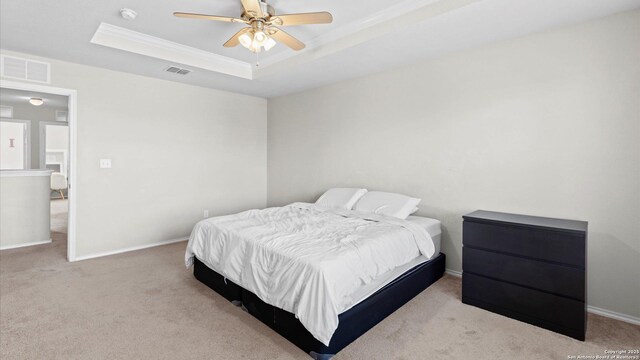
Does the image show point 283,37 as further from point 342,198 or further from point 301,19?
point 342,198

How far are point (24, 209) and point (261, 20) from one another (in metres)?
4.52

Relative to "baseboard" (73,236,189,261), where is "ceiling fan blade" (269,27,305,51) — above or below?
above

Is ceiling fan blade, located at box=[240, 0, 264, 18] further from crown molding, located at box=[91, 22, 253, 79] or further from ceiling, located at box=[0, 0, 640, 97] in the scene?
crown molding, located at box=[91, 22, 253, 79]

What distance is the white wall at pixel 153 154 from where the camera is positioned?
3.83 metres

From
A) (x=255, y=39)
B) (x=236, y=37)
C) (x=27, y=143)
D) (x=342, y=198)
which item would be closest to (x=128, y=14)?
(x=236, y=37)

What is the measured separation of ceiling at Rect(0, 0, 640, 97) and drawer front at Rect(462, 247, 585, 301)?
189cm

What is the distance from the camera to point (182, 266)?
3.55 metres

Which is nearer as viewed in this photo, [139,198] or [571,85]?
[571,85]

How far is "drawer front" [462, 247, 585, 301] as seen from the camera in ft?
7.13

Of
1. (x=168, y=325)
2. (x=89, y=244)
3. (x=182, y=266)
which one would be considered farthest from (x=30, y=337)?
(x=89, y=244)

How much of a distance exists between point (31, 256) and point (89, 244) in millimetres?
744

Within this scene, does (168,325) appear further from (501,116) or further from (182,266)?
(501,116)

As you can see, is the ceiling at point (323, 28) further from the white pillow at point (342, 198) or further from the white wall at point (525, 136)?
the white pillow at point (342, 198)

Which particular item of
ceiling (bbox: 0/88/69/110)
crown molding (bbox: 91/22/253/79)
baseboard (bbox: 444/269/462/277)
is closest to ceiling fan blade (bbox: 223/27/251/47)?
crown molding (bbox: 91/22/253/79)
